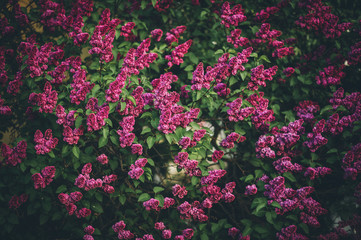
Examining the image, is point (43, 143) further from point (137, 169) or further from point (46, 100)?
point (137, 169)

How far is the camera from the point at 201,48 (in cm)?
353

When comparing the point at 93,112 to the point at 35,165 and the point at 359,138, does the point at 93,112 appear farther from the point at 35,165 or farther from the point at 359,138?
the point at 359,138

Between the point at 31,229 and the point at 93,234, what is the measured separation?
77 cm

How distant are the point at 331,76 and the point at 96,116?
2.55 metres

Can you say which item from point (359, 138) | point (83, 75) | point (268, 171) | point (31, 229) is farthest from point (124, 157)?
point (359, 138)

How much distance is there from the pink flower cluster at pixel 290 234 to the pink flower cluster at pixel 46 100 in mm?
2401

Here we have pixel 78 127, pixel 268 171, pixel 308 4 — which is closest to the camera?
pixel 78 127

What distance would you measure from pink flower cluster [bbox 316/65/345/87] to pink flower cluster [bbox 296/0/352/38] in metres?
0.39

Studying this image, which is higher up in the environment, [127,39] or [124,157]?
[127,39]

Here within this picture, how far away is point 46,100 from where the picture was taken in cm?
244

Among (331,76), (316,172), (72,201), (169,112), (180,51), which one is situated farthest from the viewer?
→ (331,76)

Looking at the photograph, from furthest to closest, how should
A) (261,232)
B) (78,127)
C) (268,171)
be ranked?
(268,171)
(261,232)
(78,127)

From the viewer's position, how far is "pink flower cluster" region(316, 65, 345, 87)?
10.0ft

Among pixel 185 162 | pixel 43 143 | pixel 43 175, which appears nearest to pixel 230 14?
pixel 185 162
